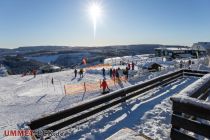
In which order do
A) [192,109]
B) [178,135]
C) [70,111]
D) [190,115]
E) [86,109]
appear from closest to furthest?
[192,109], [190,115], [178,135], [70,111], [86,109]

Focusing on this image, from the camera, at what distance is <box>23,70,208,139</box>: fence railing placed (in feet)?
22.6

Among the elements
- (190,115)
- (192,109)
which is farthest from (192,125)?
(192,109)

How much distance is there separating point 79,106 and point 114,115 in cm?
190

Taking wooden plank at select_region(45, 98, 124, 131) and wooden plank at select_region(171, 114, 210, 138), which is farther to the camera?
wooden plank at select_region(45, 98, 124, 131)

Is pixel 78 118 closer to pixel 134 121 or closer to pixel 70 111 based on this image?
pixel 70 111

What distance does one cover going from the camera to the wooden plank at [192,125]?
15.0ft

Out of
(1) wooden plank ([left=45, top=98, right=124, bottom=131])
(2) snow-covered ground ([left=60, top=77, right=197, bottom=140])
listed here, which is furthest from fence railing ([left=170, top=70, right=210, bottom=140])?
(1) wooden plank ([left=45, top=98, right=124, bottom=131])

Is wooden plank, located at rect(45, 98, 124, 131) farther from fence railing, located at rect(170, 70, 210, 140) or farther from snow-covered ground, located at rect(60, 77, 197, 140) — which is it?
fence railing, located at rect(170, 70, 210, 140)

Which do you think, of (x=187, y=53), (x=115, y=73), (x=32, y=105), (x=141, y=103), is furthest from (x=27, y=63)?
(x=141, y=103)

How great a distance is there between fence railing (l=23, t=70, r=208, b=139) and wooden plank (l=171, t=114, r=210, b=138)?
354 centimetres

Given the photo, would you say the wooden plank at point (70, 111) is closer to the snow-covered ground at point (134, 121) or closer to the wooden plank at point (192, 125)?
the snow-covered ground at point (134, 121)

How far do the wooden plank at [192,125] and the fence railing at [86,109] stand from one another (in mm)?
3538

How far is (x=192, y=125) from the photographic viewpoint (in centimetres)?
484

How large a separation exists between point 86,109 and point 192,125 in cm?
418
